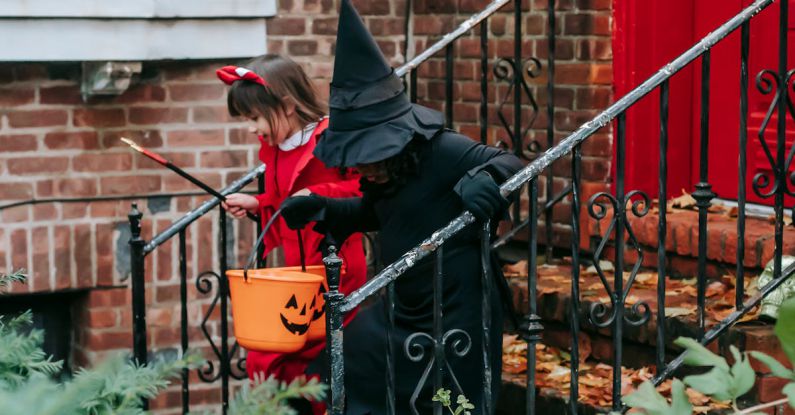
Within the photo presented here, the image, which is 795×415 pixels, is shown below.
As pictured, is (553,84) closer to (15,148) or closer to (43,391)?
(15,148)

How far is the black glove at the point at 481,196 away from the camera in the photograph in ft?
11.5

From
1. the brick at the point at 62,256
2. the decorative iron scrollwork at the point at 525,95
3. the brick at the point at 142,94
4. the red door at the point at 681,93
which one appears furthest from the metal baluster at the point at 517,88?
the brick at the point at 62,256

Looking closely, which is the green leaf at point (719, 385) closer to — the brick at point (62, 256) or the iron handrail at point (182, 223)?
the iron handrail at point (182, 223)

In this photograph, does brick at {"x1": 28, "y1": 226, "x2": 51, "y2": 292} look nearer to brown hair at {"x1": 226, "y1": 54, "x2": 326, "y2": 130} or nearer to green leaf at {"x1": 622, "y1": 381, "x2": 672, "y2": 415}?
brown hair at {"x1": 226, "y1": 54, "x2": 326, "y2": 130}

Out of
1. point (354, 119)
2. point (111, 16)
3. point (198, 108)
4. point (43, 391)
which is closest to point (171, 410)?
point (198, 108)

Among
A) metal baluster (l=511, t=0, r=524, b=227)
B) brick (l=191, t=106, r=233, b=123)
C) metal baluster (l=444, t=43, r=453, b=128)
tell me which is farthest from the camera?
brick (l=191, t=106, r=233, b=123)

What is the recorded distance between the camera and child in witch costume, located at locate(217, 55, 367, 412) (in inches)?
163

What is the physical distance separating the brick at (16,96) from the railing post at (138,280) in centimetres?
99

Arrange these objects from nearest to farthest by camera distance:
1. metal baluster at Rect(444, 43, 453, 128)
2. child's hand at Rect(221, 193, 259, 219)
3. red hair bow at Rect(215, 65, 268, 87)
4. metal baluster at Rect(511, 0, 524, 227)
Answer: red hair bow at Rect(215, 65, 268, 87) < child's hand at Rect(221, 193, 259, 219) < metal baluster at Rect(444, 43, 453, 128) < metal baluster at Rect(511, 0, 524, 227)

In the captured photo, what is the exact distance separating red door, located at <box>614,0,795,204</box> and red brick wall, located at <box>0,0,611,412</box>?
11cm

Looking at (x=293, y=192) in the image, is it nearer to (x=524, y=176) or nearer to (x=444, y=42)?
(x=524, y=176)

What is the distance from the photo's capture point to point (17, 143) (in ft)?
17.4

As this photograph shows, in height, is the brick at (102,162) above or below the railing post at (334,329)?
above

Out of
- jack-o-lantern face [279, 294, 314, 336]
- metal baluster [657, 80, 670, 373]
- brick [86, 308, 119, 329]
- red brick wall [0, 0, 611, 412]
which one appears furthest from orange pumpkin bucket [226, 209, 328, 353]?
brick [86, 308, 119, 329]
